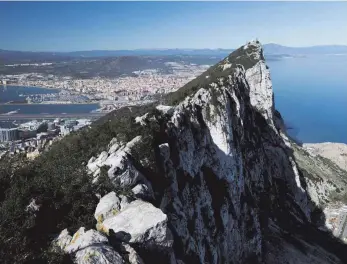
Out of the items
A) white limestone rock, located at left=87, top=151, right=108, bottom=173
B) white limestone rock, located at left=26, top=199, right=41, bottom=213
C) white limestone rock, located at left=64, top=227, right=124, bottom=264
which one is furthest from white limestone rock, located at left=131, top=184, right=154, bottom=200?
white limestone rock, located at left=64, top=227, right=124, bottom=264

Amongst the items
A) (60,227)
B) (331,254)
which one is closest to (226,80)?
(331,254)

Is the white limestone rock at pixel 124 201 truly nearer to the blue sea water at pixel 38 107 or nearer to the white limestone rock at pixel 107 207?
the white limestone rock at pixel 107 207

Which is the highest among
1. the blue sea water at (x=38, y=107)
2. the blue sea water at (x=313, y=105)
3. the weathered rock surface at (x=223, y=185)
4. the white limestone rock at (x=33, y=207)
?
the white limestone rock at (x=33, y=207)

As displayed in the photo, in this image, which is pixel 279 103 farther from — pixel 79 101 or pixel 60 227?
pixel 60 227

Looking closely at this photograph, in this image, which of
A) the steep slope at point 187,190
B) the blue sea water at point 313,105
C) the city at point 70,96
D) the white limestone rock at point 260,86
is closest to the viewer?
the steep slope at point 187,190

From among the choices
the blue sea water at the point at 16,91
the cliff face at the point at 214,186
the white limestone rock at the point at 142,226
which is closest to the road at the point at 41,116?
the blue sea water at the point at 16,91

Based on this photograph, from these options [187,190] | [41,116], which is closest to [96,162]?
[187,190]

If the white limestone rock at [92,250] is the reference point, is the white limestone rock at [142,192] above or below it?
below

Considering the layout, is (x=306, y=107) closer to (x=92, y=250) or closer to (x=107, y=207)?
(x=107, y=207)
